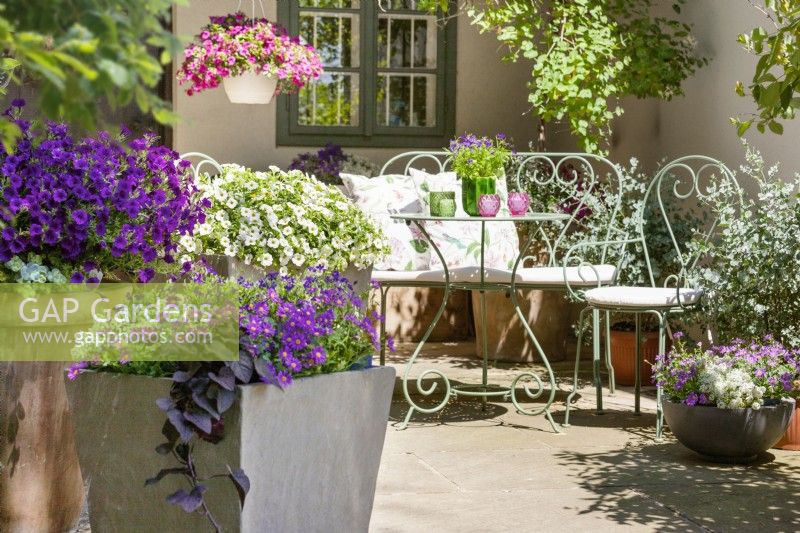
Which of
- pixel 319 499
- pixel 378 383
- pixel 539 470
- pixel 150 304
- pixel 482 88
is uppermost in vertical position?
pixel 482 88

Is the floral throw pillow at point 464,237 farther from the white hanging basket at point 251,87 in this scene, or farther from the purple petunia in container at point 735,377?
the purple petunia in container at point 735,377

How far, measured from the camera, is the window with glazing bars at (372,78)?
7340 millimetres

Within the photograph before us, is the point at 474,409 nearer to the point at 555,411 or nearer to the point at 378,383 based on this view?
the point at 555,411

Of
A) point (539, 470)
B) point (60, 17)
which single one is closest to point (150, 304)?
point (60, 17)

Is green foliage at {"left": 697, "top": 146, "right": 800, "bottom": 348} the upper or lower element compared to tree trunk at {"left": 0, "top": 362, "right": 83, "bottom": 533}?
upper

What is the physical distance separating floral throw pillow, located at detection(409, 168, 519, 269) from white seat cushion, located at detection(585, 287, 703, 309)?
95 cm

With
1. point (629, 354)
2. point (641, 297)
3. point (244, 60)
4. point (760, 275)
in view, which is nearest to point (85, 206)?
point (641, 297)

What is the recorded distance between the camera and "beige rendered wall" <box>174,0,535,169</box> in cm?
716

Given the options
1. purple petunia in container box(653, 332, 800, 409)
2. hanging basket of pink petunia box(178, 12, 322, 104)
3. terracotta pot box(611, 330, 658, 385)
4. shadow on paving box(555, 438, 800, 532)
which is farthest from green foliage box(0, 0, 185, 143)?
hanging basket of pink petunia box(178, 12, 322, 104)

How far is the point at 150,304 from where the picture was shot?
8.33 feet

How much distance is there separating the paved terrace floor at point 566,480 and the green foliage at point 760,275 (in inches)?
20.1

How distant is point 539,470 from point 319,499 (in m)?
1.66

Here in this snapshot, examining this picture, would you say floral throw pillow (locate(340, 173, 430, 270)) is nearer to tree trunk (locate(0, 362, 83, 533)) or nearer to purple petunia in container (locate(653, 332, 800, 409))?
purple petunia in container (locate(653, 332, 800, 409))

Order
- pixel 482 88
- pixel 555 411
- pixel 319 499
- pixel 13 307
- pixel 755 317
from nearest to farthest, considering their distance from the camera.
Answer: pixel 319 499 → pixel 13 307 → pixel 755 317 → pixel 555 411 → pixel 482 88
